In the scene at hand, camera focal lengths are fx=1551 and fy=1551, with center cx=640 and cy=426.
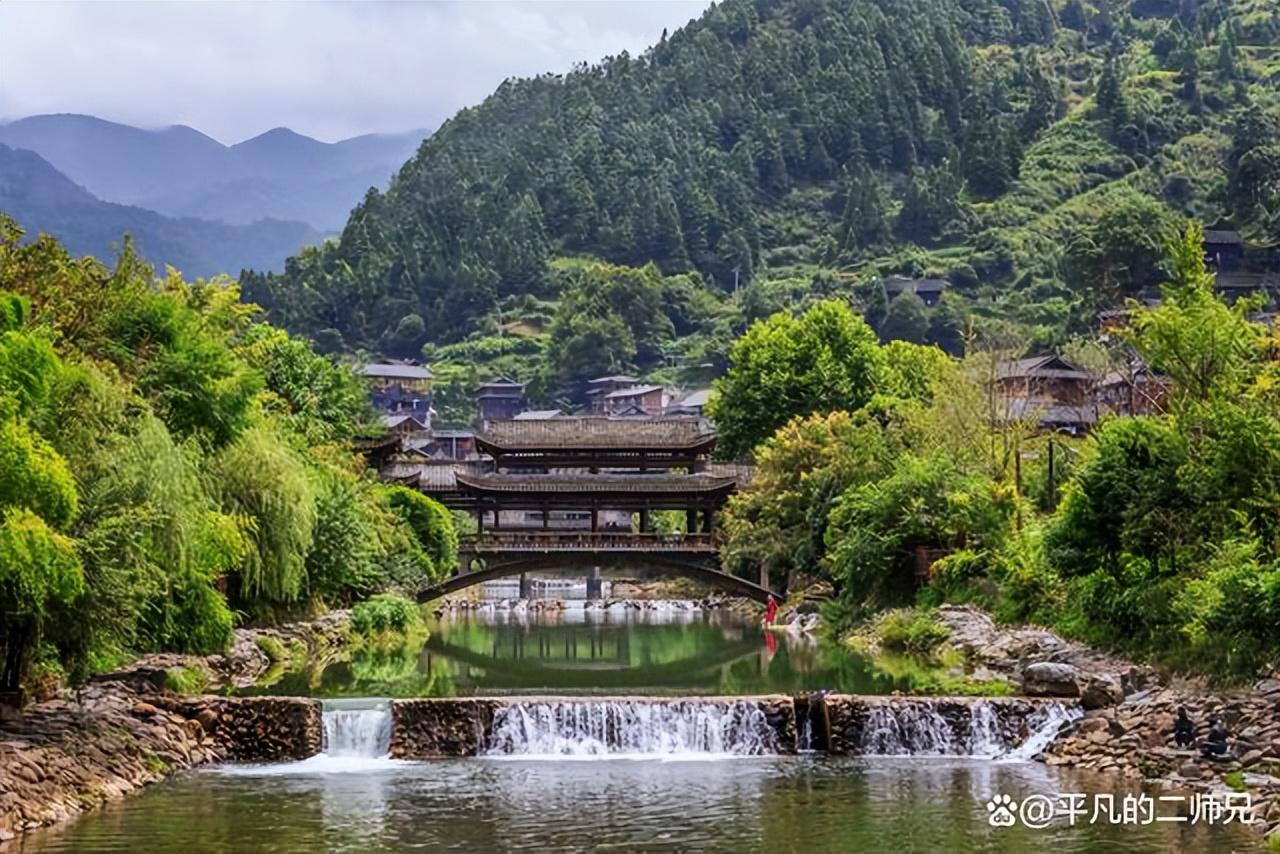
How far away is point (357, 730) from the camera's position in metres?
23.5

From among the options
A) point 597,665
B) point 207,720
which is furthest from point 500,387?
point 207,720

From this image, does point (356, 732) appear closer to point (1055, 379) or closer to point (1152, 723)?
point (1152, 723)

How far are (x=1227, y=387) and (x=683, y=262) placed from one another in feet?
345

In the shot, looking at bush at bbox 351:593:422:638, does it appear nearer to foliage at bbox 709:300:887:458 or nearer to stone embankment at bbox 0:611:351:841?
stone embankment at bbox 0:611:351:841

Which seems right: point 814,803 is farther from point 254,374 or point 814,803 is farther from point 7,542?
point 254,374

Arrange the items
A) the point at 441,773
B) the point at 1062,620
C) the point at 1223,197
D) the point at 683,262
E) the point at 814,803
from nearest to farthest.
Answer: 1. the point at 814,803
2. the point at 441,773
3. the point at 1062,620
4. the point at 1223,197
5. the point at 683,262

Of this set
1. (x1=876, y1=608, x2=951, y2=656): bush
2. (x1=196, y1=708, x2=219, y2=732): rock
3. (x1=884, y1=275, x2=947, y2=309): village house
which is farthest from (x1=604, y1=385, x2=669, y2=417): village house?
(x1=196, y1=708, x2=219, y2=732): rock

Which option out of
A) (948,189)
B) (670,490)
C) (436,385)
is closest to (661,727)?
(670,490)

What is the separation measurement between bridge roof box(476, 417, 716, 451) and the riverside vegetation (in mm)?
11624

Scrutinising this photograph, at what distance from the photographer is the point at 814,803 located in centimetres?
1916

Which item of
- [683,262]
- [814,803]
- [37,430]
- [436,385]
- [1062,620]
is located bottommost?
[814,803]

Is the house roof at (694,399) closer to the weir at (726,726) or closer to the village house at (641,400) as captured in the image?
the village house at (641,400)

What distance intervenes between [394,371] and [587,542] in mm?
66075

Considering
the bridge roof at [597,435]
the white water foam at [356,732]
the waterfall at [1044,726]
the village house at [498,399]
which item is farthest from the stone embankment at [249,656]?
the village house at [498,399]
